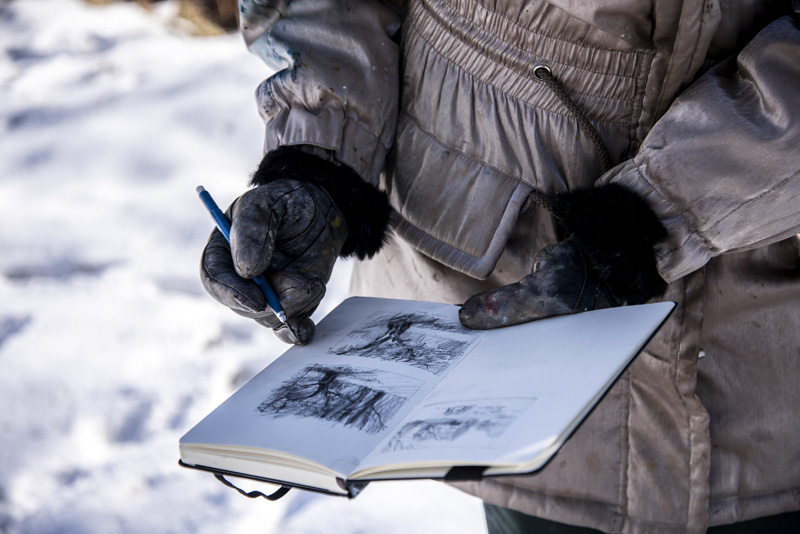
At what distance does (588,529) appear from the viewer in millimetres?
994

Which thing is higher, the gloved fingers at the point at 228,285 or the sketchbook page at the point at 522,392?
the sketchbook page at the point at 522,392

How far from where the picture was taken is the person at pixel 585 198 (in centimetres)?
74

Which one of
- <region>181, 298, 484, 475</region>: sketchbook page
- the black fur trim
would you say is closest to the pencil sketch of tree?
<region>181, 298, 484, 475</region>: sketchbook page

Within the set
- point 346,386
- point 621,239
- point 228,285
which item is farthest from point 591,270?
point 228,285

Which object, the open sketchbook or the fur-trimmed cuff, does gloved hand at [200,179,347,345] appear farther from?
the fur-trimmed cuff

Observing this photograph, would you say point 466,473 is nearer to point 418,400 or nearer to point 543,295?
point 418,400

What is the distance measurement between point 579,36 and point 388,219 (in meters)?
0.37

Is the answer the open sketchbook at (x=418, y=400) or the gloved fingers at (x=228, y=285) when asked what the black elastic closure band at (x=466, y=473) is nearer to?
the open sketchbook at (x=418, y=400)

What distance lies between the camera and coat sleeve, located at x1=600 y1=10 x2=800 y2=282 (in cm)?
70

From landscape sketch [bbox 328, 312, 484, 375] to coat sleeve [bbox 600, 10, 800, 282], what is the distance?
26cm

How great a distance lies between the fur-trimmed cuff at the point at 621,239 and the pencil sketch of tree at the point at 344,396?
27 cm

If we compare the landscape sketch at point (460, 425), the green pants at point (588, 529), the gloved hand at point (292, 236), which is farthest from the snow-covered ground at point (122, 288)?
the landscape sketch at point (460, 425)

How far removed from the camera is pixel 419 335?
2.68ft

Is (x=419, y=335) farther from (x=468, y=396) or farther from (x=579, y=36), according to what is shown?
(x=579, y=36)
